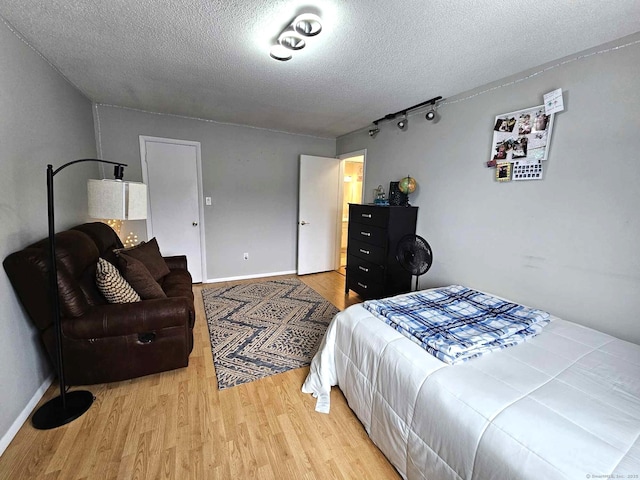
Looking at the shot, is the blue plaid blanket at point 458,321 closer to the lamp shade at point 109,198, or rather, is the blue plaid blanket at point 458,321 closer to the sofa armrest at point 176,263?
the lamp shade at point 109,198

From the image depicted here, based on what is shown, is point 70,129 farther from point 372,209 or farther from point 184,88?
point 372,209

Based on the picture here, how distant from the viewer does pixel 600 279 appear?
5.49 ft

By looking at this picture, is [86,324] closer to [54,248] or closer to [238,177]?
[54,248]

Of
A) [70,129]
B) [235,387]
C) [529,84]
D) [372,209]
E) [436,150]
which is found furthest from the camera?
[372,209]

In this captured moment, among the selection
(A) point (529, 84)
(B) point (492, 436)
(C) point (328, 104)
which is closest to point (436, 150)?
(A) point (529, 84)

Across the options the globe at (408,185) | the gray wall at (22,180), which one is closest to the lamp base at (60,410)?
the gray wall at (22,180)

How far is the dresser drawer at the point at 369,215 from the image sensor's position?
2863mm

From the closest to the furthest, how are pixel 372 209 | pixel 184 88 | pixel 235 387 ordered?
pixel 235 387 → pixel 184 88 → pixel 372 209

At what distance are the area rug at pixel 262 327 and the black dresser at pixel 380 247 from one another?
22.2 inches

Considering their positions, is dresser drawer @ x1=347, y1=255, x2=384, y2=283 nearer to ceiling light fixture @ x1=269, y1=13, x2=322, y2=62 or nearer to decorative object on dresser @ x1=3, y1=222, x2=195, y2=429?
decorative object on dresser @ x1=3, y1=222, x2=195, y2=429

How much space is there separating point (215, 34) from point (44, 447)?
8.18 ft

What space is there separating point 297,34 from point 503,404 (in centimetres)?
210

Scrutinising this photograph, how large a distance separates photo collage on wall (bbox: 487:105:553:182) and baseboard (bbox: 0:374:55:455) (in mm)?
3521

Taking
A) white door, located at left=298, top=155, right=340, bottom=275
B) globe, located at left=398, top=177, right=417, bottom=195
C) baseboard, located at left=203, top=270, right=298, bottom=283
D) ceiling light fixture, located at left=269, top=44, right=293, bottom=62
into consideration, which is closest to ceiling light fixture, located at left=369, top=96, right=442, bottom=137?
globe, located at left=398, top=177, right=417, bottom=195
